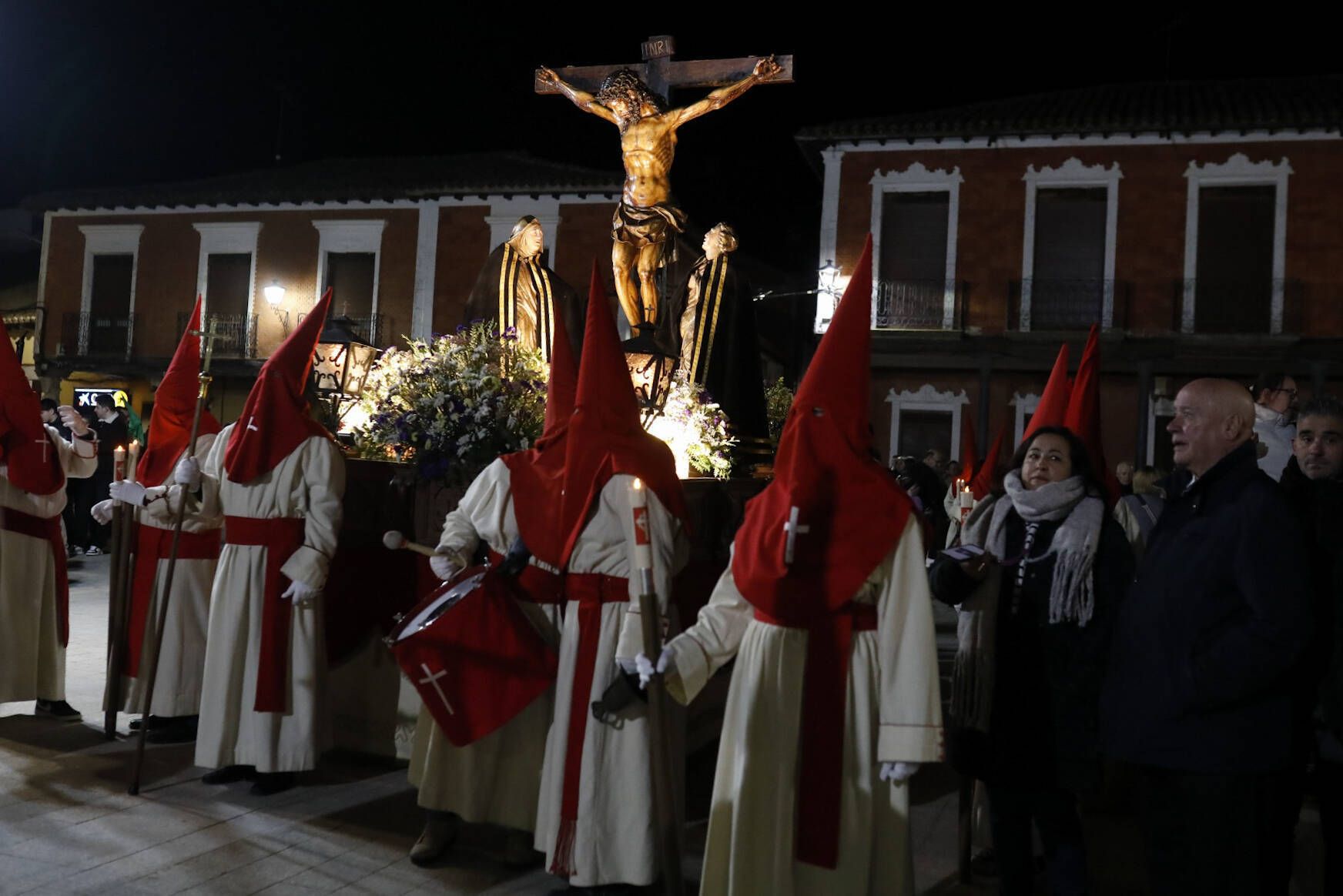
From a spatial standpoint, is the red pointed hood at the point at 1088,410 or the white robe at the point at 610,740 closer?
the white robe at the point at 610,740

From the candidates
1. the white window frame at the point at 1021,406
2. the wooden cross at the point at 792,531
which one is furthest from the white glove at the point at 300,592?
the white window frame at the point at 1021,406

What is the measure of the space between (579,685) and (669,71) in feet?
18.1

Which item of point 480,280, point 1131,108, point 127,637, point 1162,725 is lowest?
point 127,637

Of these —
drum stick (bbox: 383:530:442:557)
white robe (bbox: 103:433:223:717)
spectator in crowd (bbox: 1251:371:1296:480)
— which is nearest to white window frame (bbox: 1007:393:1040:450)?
spectator in crowd (bbox: 1251:371:1296:480)

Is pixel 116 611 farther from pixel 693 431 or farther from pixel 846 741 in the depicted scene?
pixel 846 741

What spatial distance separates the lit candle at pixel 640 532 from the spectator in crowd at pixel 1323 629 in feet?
6.02

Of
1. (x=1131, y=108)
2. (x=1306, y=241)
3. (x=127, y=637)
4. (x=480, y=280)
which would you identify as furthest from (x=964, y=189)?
(x=127, y=637)

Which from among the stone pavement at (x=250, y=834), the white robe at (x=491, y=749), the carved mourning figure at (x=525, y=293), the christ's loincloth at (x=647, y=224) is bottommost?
the stone pavement at (x=250, y=834)

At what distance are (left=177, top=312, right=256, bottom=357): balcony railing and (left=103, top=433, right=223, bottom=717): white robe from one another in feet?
71.1

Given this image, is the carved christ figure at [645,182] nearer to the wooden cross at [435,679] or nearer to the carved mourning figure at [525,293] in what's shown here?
the carved mourning figure at [525,293]

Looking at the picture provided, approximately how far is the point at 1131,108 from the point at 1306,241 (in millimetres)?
3993

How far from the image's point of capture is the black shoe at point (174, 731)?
20.4ft

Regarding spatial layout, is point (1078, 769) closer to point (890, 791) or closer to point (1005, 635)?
point (1005, 635)

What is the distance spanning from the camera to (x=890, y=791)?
3.43 metres
